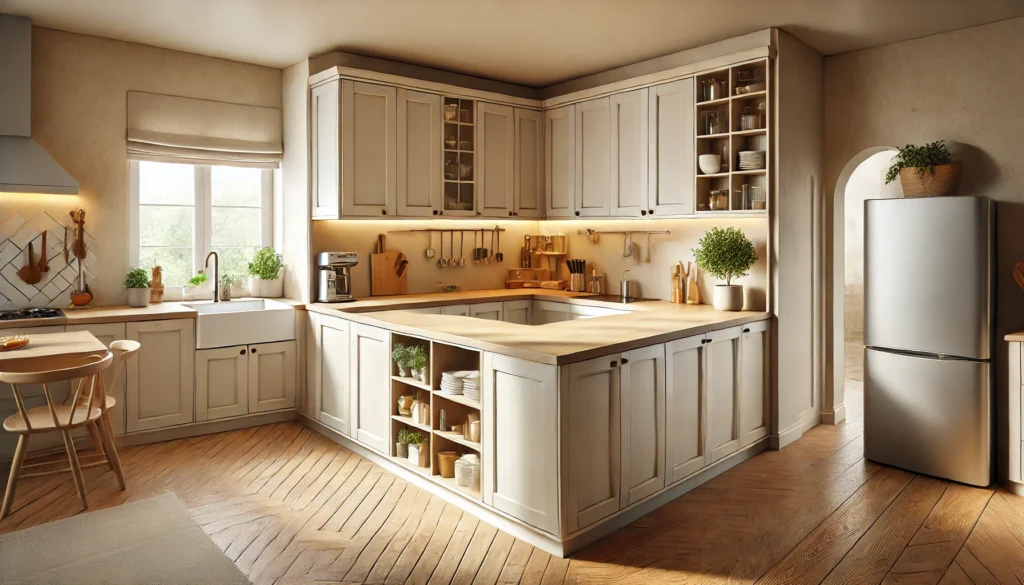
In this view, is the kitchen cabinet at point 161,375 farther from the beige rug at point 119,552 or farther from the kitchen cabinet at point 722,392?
the kitchen cabinet at point 722,392

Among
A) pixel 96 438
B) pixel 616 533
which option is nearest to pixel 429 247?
pixel 96 438

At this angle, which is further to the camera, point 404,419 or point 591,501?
point 404,419

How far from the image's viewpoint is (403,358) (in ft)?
12.6

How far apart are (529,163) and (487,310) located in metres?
1.36

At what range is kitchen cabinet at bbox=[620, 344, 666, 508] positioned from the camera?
3291mm

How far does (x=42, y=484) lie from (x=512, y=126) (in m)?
4.03

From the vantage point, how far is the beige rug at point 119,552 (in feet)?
9.21

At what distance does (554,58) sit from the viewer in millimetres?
5102

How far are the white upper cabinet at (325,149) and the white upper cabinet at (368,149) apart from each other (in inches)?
1.7

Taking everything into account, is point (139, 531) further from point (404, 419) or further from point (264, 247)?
point (264, 247)

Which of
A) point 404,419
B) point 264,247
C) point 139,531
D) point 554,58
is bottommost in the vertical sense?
point 139,531

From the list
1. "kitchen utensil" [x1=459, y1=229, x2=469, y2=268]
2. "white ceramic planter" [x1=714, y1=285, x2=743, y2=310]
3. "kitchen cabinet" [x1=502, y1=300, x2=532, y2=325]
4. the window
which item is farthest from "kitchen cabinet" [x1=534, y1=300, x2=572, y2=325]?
the window

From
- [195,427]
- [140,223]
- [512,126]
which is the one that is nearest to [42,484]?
[195,427]

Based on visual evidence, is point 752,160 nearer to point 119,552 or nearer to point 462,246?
point 462,246
